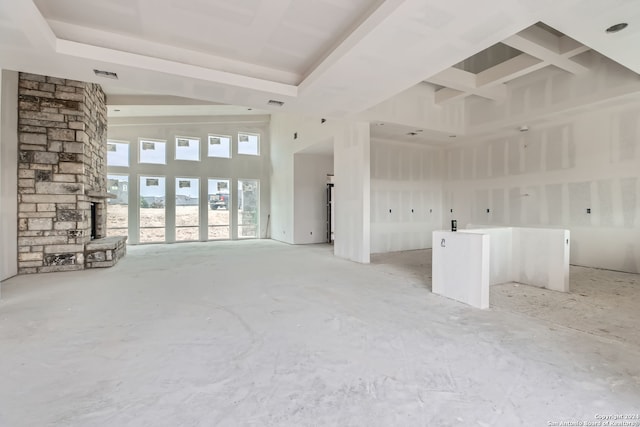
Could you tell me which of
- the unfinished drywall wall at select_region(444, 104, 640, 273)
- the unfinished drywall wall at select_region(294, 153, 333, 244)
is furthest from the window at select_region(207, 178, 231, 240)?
the unfinished drywall wall at select_region(444, 104, 640, 273)

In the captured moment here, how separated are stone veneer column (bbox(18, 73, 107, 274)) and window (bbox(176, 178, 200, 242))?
4537 mm

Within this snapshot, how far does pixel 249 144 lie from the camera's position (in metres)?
11.6

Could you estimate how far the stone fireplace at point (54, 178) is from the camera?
5.29 meters

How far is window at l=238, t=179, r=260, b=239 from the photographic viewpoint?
11367 millimetres

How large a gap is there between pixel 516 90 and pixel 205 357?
782 centimetres

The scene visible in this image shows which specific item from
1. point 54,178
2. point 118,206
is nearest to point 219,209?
point 118,206

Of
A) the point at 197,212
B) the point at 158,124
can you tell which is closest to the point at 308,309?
the point at 197,212

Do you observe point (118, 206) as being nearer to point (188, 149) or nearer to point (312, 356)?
point (188, 149)

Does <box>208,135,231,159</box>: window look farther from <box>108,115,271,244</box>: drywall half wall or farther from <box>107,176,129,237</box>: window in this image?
<box>107,176,129,237</box>: window

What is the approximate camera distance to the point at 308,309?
11.3 ft

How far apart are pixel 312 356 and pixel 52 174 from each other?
6137 millimetres

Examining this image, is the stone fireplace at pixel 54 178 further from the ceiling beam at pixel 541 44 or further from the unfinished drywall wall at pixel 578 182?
the unfinished drywall wall at pixel 578 182

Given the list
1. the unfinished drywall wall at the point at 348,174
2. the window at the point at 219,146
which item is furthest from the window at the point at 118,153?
the unfinished drywall wall at the point at 348,174

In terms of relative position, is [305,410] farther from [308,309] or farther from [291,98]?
[291,98]
